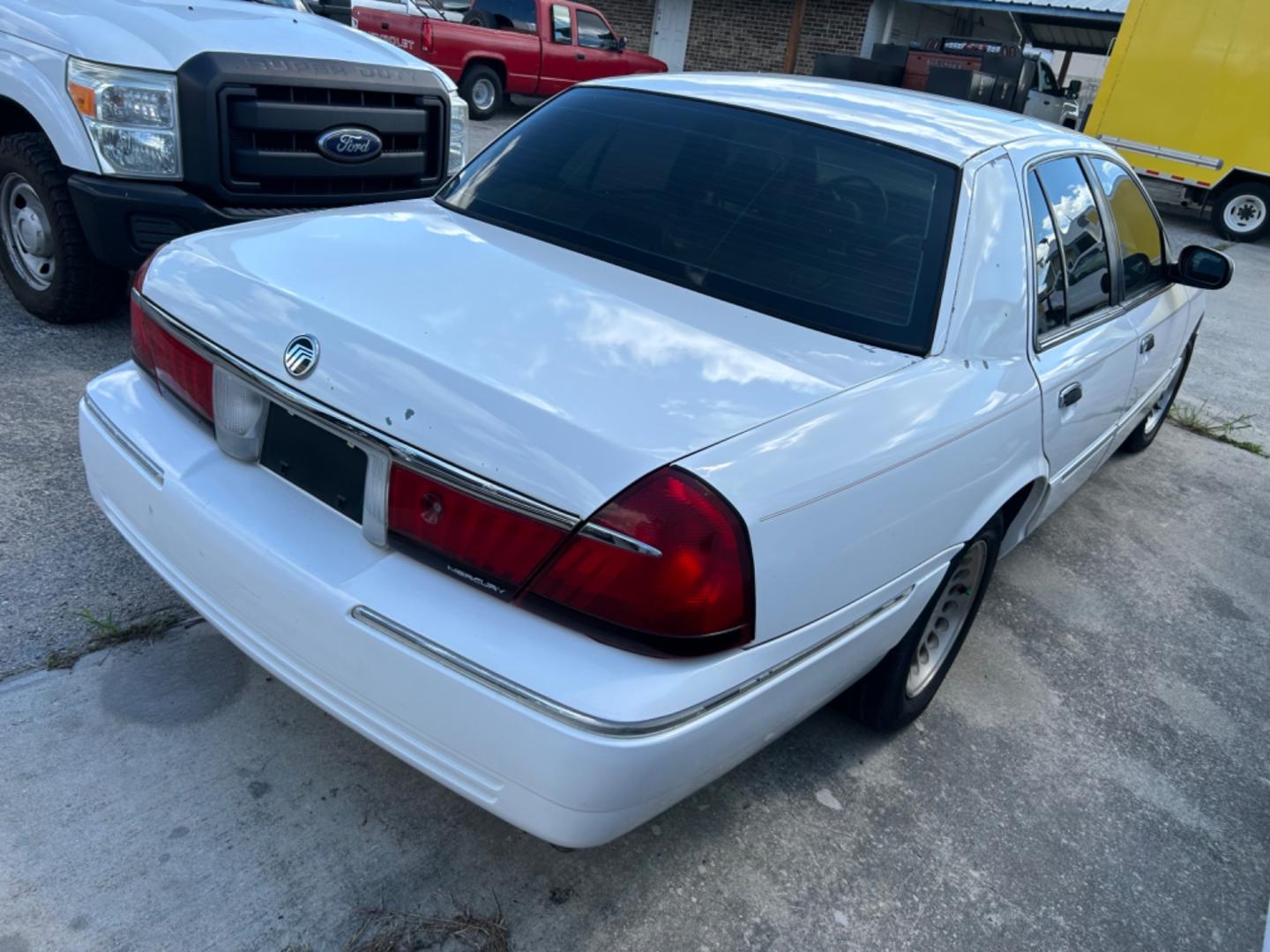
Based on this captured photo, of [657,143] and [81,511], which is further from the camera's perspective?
[81,511]

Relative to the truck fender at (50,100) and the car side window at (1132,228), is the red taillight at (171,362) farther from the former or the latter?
the car side window at (1132,228)

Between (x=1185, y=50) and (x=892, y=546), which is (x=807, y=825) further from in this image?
(x=1185, y=50)

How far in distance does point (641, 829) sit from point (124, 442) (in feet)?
5.03

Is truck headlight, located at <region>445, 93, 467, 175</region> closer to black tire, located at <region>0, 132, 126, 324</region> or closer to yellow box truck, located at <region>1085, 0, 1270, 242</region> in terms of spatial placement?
black tire, located at <region>0, 132, 126, 324</region>

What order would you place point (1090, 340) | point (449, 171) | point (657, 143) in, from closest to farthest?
1. point (657, 143)
2. point (1090, 340)
3. point (449, 171)

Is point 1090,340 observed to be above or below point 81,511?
above

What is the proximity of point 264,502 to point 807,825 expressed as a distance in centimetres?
Result: 152

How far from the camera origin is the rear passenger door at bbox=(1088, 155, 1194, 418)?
3.72 meters

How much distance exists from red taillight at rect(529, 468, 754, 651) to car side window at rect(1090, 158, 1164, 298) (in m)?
2.62

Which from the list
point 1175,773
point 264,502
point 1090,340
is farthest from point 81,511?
point 1175,773

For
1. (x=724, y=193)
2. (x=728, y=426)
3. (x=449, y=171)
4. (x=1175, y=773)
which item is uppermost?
(x=724, y=193)

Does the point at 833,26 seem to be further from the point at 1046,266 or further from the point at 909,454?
the point at 909,454

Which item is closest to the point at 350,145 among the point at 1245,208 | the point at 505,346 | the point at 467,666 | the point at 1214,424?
the point at 505,346

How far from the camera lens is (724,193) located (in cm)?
275
